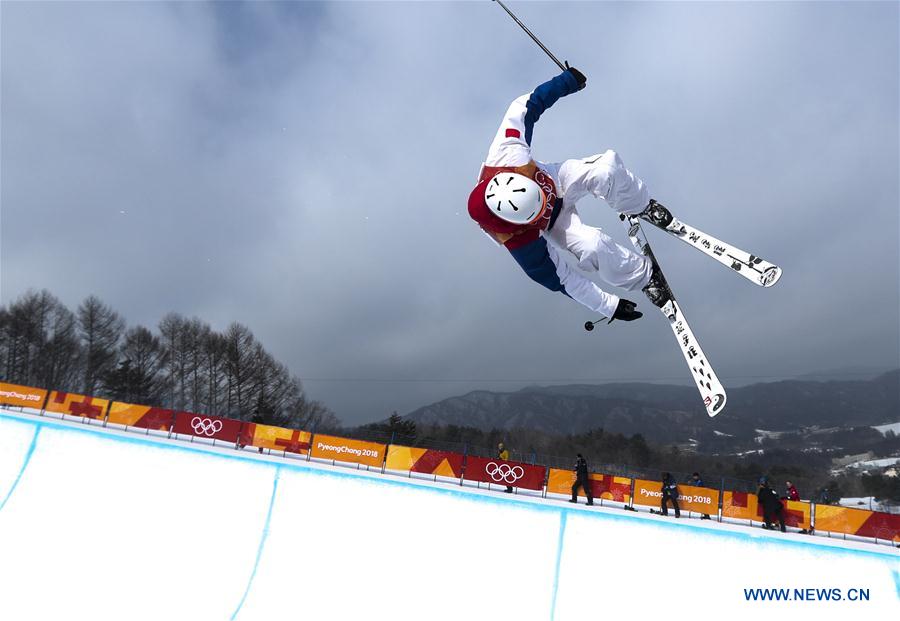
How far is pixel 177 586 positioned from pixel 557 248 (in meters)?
7.44

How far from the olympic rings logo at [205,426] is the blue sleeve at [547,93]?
55.4ft

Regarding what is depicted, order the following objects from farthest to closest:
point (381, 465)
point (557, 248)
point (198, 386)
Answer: point (198, 386), point (381, 465), point (557, 248)

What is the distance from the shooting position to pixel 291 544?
9.17 meters

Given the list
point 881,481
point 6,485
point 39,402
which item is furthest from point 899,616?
point 881,481

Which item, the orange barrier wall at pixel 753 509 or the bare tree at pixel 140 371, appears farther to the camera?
the bare tree at pixel 140 371

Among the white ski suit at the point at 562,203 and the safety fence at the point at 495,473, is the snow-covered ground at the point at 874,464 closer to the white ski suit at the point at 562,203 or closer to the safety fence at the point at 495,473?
the safety fence at the point at 495,473

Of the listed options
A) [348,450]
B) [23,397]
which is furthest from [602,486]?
[23,397]

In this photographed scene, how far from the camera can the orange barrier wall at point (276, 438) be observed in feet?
58.2

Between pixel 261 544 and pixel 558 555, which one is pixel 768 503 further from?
pixel 261 544

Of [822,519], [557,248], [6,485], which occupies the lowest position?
[6,485]

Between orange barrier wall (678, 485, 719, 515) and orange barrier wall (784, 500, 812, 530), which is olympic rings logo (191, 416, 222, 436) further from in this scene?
orange barrier wall (784, 500, 812, 530)

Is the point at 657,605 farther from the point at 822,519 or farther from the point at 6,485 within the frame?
the point at 6,485

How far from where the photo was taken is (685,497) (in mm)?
15359

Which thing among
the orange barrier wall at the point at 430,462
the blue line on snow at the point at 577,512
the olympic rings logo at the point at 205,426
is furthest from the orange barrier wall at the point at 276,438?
the blue line on snow at the point at 577,512
